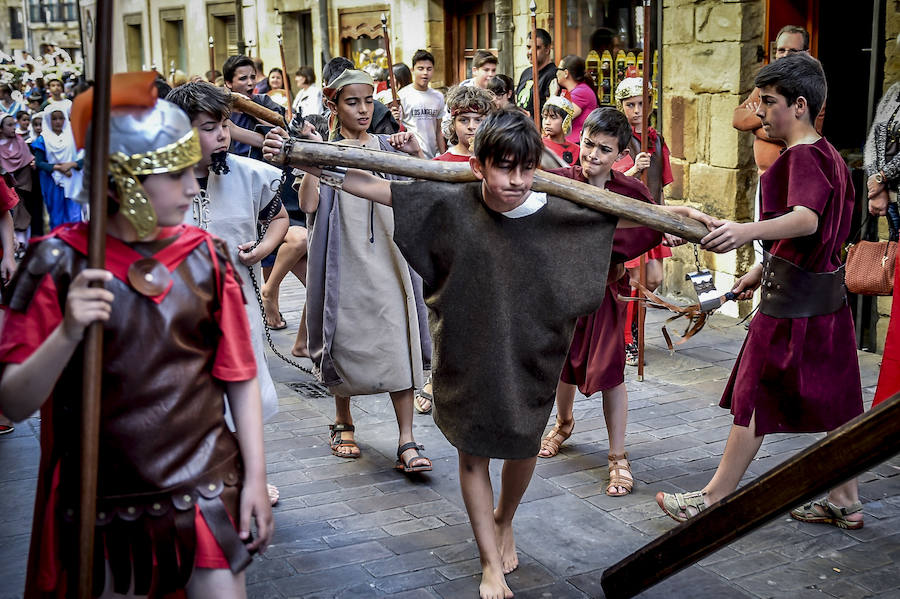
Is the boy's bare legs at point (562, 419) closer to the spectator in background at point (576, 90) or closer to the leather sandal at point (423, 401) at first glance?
the leather sandal at point (423, 401)

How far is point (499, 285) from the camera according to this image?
10.8 feet

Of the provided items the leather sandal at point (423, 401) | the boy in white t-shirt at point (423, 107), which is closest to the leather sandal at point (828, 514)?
the leather sandal at point (423, 401)

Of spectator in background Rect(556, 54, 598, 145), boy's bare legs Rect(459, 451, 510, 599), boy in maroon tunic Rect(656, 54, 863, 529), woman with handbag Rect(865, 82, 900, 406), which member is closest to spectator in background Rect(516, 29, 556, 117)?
spectator in background Rect(556, 54, 598, 145)

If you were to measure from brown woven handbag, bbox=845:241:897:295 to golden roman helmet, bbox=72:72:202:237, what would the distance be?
3.69 meters

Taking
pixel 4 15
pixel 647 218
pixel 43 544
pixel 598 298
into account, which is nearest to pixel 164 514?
pixel 43 544

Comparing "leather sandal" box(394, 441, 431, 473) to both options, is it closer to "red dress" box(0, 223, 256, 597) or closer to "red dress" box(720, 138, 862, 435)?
"red dress" box(720, 138, 862, 435)

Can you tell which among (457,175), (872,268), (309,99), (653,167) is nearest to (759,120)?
(653,167)

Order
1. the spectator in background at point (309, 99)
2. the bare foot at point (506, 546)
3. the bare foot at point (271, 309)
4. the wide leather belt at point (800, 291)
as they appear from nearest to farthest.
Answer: the bare foot at point (506, 546), the wide leather belt at point (800, 291), the bare foot at point (271, 309), the spectator in background at point (309, 99)

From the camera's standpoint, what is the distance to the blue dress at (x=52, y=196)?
1066cm

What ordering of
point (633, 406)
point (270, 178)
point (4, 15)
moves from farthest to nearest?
point (4, 15) < point (633, 406) < point (270, 178)

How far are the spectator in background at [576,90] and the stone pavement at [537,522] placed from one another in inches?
98.3

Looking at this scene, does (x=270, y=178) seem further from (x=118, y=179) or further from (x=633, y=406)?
(x=633, y=406)

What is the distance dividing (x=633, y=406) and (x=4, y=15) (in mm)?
43211

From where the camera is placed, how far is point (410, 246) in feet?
11.0
